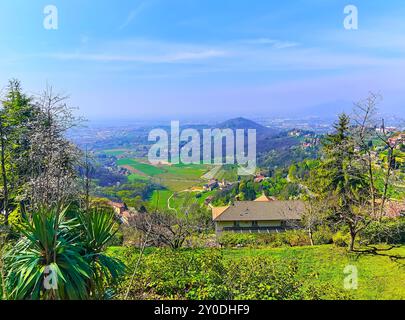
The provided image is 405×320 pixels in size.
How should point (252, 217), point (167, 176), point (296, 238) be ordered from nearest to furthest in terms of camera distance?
1. point (167, 176)
2. point (296, 238)
3. point (252, 217)

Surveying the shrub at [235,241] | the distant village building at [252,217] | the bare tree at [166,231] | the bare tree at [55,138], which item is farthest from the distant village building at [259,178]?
the bare tree at [55,138]

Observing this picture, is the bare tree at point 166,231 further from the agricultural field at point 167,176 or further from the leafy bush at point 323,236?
the leafy bush at point 323,236

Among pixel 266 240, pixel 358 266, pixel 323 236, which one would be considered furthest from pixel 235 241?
pixel 358 266

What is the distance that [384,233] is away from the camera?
1002 centimetres

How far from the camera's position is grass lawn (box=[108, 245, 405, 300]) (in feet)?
21.7

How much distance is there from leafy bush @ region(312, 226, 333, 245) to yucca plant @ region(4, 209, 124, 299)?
A: 9695 millimetres

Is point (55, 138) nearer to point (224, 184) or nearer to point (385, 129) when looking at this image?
point (385, 129)

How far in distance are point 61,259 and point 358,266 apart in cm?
750

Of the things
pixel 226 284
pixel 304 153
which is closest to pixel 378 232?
pixel 226 284

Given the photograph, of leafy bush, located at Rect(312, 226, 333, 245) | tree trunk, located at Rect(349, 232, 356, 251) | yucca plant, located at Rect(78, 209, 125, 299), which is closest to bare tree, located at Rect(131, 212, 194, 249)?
leafy bush, located at Rect(312, 226, 333, 245)

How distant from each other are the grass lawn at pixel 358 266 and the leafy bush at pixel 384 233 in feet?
1.94

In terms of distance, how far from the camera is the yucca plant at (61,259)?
3148 millimetres
